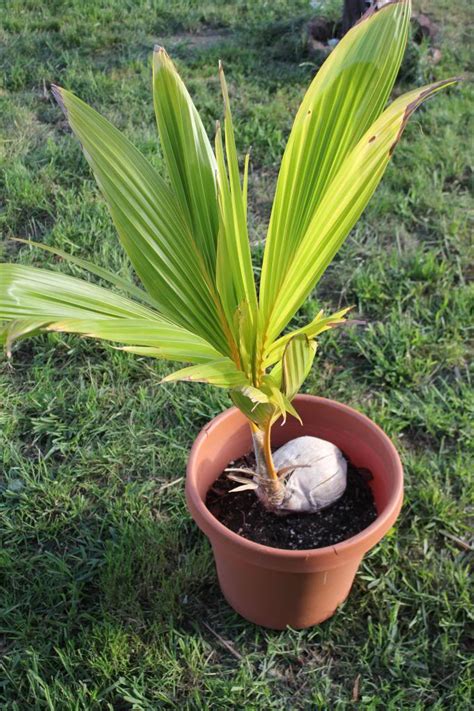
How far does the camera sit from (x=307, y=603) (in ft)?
5.47

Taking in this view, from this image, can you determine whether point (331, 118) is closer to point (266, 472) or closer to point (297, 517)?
point (266, 472)

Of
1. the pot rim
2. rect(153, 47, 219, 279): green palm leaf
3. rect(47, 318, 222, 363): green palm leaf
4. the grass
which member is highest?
rect(153, 47, 219, 279): green palm leaf

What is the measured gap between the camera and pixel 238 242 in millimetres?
1262

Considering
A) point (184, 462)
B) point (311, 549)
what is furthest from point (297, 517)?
point (184, 462)

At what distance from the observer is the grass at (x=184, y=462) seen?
170 cm

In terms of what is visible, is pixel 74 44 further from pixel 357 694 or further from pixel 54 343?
pixel 357 694

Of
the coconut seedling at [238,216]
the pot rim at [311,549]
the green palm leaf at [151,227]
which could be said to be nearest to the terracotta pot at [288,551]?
the pot rim at [311,549]

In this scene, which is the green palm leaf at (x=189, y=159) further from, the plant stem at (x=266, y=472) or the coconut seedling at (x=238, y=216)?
the plant stem at (x=266, y=472)

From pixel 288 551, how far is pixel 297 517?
247 millimetres

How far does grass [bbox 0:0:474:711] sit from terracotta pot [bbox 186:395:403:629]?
11cm

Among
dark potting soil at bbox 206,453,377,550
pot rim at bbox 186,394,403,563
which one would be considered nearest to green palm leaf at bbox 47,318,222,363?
pot rim at bbox 186,394,403,563

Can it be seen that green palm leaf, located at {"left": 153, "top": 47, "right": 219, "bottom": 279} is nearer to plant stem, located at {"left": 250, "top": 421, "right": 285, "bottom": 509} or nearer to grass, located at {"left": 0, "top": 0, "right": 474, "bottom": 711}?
plant stem, located at {"left": 250, "top": 421, "right": 285, "bottom": 509}

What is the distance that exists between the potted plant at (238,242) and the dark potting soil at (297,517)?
11cm

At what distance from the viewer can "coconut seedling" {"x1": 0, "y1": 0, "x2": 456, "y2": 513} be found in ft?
3.86
